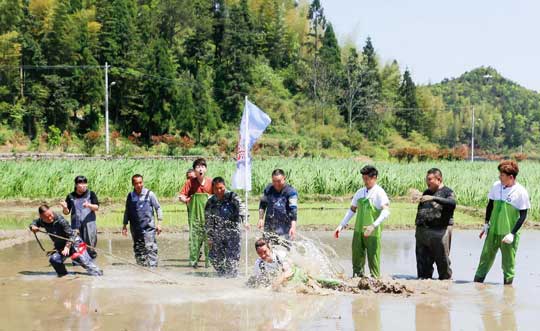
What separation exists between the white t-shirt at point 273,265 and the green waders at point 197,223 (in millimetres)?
1955

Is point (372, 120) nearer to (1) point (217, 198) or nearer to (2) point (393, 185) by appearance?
(2) point (393, 185)

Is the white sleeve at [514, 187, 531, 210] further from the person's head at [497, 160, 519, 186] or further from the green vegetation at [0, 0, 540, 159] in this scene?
the green vegetation at [0, 0, 540, 159]

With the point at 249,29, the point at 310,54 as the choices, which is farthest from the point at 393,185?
the point at 310,54

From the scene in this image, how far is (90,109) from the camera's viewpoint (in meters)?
54.1

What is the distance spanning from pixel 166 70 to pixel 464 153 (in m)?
23.5

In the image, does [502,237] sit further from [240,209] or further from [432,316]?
Result: [240,209]

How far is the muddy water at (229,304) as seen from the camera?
7559 mm

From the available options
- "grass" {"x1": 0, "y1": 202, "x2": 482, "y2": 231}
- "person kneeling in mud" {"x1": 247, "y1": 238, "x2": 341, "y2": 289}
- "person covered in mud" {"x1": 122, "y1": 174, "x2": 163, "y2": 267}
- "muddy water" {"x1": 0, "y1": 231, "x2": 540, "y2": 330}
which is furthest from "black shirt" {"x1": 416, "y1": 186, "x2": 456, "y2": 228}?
"grass" {"x1": 0, "y1": 202, "x2": 482, "y2": 231}

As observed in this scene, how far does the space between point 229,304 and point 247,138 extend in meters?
3.78

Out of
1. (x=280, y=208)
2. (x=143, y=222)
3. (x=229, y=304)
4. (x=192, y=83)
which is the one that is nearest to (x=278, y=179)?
(x=280, y=208)

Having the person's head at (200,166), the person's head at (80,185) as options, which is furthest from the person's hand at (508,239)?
the person's head at (80,185)

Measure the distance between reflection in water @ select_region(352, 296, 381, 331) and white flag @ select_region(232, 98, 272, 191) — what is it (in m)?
3.48

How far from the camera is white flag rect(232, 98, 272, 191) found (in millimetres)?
11633

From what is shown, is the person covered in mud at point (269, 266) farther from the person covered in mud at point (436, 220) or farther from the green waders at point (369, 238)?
the person covered in mud at point (436, 220)
